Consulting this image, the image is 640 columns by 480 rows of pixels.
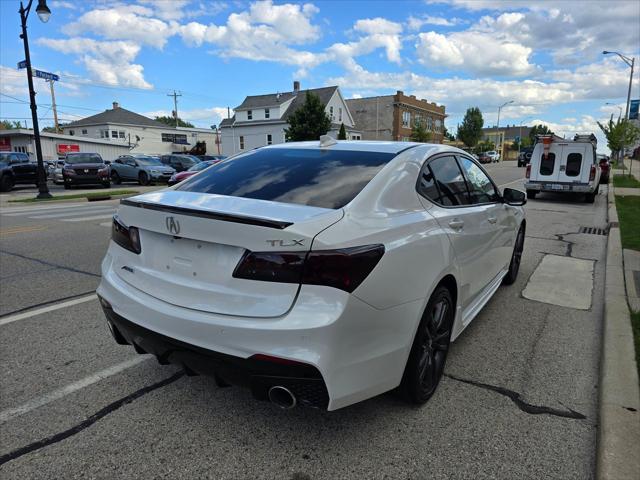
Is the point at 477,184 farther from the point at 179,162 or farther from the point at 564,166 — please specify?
the point at 179,162

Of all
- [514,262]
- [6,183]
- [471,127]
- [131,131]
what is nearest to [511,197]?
[514,262]

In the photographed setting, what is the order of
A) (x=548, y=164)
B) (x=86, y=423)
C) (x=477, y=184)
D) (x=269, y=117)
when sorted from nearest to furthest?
(x=86, y=423) → (x=477, y=184) → (x=548, y=164) → (x=269, y=117)

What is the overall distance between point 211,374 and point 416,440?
4.00 feet

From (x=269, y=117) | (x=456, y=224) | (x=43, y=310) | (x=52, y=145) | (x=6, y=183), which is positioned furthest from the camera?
(x=269, y=117)

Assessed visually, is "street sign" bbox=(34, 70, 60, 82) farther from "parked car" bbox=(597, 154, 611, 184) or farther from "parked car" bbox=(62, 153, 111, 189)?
"parked car" bbox=(597, 154, 611, 184)

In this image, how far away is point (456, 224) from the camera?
3.21 metres

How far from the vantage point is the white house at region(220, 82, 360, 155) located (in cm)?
5028

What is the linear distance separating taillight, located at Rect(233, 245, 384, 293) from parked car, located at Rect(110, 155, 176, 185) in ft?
78.1

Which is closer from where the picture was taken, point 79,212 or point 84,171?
point 79,212

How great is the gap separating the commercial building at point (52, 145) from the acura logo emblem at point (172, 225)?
45.8 m

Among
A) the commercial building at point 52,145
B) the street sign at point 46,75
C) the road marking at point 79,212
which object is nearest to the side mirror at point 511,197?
the road marking at point 79,212

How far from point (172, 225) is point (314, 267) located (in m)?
0.88

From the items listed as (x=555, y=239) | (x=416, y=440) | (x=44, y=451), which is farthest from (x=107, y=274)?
(x=555, y=239)

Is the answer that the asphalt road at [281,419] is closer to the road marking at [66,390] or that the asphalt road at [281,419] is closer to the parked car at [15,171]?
the road marking at [66,390]
